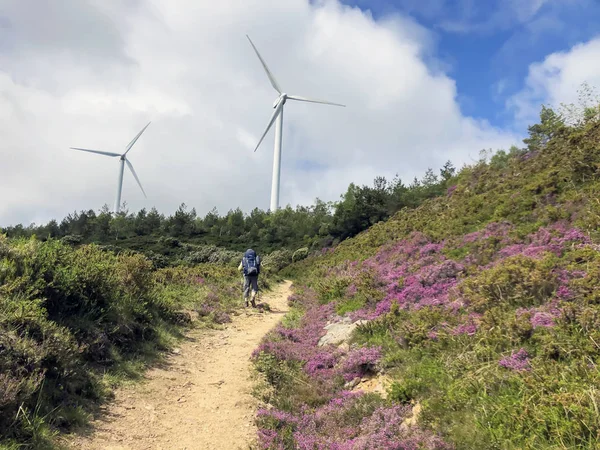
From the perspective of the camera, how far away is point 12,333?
6059 mm

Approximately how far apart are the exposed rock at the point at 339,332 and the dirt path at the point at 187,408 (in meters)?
2.12

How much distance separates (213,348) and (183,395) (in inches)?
122

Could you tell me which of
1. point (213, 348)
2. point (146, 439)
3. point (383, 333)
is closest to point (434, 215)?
point (383, 333)

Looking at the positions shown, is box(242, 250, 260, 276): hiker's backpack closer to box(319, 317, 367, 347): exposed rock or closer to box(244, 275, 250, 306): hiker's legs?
box(244, 275, 250, 306): hiker's legs

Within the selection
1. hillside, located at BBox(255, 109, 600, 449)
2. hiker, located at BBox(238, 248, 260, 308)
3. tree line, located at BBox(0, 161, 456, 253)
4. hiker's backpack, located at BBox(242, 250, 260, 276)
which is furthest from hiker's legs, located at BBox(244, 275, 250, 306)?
tree line, located at BBox(0, 161, 456, 253)

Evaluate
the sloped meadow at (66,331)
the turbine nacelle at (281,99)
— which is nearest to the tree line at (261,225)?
the turbine nacelle at (281,99)

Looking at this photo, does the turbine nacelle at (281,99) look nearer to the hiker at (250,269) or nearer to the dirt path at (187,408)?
the hiker at (250,269)

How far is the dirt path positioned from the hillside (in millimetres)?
538

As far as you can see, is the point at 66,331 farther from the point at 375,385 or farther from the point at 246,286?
the point at 246,286

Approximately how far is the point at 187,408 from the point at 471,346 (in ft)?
17.9

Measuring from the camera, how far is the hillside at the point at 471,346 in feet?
16.7

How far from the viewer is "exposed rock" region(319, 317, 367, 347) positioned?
10405 millimetres

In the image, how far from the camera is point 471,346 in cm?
707

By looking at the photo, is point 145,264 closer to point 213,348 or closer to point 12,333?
point 213,348
